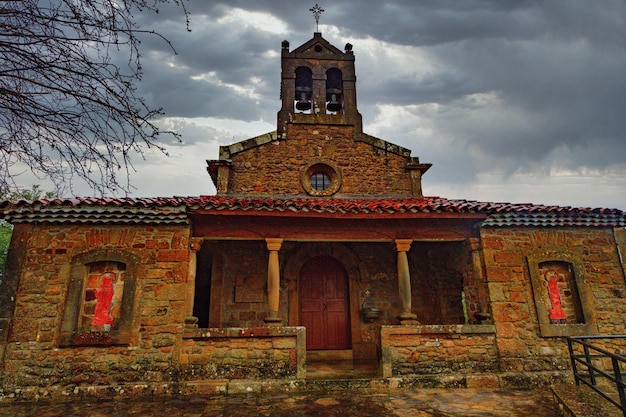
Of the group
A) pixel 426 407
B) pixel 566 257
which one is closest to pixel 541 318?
pixel 566 257

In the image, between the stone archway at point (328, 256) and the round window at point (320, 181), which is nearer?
the stone archway at point (328, 256)

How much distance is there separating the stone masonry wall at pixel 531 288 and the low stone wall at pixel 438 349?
310 millimetres

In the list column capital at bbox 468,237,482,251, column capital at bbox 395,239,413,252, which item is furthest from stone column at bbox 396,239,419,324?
column capital at bbox 468,237,482,251

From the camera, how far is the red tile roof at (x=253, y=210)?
6265mm

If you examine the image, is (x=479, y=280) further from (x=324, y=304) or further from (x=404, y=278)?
(x=324, y=304)

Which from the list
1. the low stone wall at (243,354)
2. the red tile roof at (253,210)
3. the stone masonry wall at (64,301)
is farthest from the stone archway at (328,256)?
the stone masonry wall at (64,301)

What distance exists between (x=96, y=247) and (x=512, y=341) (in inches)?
318

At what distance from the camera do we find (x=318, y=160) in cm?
992

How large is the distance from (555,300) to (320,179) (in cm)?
626

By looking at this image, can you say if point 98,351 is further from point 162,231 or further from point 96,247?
point 162,231

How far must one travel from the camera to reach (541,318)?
6652 millimetres

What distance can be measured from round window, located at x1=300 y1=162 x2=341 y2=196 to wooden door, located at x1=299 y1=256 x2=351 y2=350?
1937 millimetres

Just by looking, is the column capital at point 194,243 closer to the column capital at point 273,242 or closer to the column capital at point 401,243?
the column capital at point 273,242

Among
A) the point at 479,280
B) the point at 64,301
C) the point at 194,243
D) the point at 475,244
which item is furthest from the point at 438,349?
the point at 64,301
